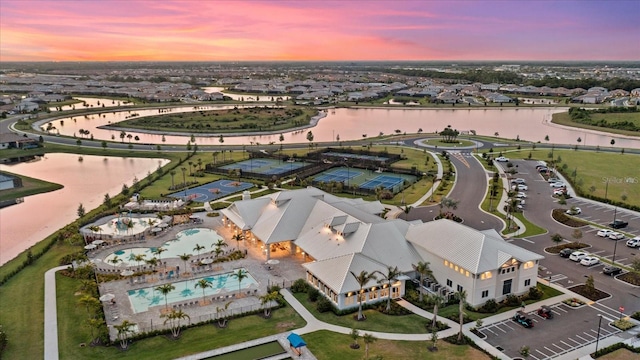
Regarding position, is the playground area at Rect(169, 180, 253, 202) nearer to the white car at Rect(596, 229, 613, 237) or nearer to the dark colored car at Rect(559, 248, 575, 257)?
the dark colored car at Rect(559, 248, 575, 257)

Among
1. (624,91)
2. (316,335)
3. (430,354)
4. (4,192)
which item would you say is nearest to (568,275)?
(430,354)

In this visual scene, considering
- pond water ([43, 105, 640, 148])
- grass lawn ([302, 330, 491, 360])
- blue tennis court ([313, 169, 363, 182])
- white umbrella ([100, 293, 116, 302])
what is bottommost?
grass lawn ([302, 330, 491, 360])

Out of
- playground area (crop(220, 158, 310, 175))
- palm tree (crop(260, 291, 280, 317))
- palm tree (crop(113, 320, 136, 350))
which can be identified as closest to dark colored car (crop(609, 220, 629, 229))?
palm tree (crop(260, 291, 280, 317))

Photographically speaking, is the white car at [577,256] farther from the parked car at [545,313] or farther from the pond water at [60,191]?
the pond water at [60,191]

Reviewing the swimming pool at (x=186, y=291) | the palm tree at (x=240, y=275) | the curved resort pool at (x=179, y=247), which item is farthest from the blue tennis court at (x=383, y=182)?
the swimming pool at (x=186, y=291)

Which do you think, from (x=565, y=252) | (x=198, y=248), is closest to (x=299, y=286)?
(x=198, y=248)

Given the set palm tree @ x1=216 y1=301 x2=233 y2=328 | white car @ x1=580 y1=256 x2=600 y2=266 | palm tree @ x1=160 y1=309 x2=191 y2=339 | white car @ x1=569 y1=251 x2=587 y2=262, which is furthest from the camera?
white car @ x1=569 y1=251 x2=587 y2=262

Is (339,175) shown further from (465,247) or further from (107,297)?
(107,297)
